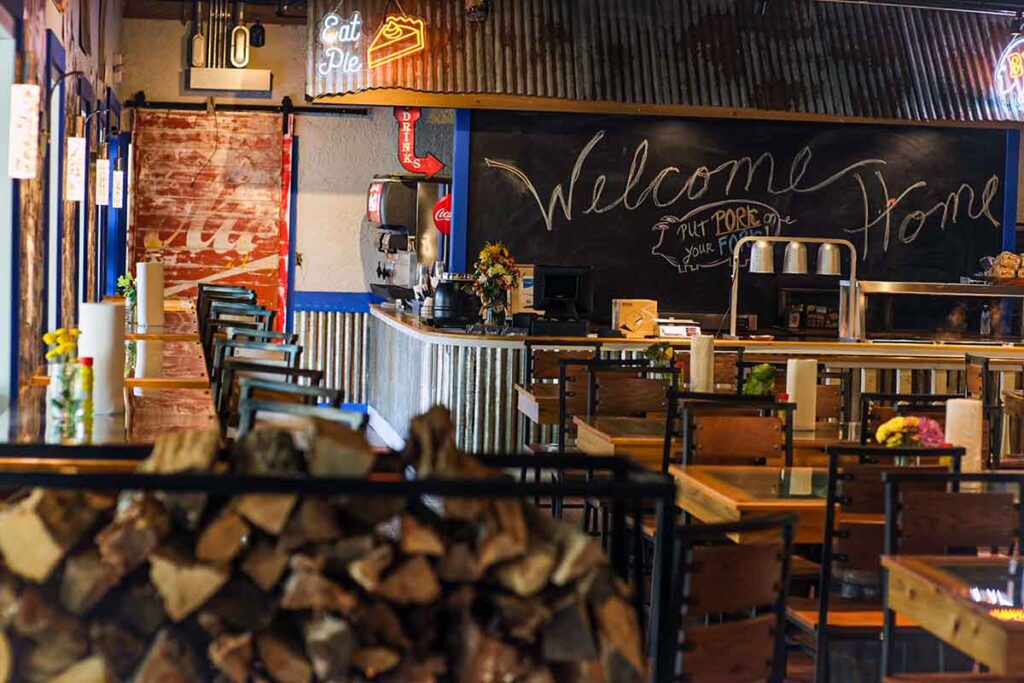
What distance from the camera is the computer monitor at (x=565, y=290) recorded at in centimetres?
1016

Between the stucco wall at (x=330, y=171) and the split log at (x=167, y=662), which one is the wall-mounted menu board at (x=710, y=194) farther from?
the split log at (x=167, y=662)

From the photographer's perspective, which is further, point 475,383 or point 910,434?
point 475,383

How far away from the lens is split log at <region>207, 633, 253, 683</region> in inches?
90.4

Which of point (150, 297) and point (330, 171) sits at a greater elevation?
point (330, 171)

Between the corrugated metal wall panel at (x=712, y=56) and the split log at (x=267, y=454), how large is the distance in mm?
9010

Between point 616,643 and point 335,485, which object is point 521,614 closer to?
point 616,643

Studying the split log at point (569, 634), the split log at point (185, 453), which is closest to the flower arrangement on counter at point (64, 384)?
the split log at point (185, 453)

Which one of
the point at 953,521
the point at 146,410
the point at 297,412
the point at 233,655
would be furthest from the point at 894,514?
the point at 146,410

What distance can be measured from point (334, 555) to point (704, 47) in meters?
10.0

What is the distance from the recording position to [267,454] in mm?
2426

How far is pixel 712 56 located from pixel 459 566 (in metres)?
9.94

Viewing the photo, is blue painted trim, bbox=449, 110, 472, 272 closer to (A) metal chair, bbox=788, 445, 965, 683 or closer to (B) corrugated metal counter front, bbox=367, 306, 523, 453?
(B) corrugated metal counter front, bbox=367, 306, 523, 453

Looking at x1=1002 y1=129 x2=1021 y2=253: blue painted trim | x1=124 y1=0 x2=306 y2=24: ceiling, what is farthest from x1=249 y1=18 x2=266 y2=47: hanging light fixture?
x1=1002 y1=129 x2=1021 y2=253: blue painted trim

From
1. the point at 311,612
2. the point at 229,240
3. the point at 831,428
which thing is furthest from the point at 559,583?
the point at 229,240
